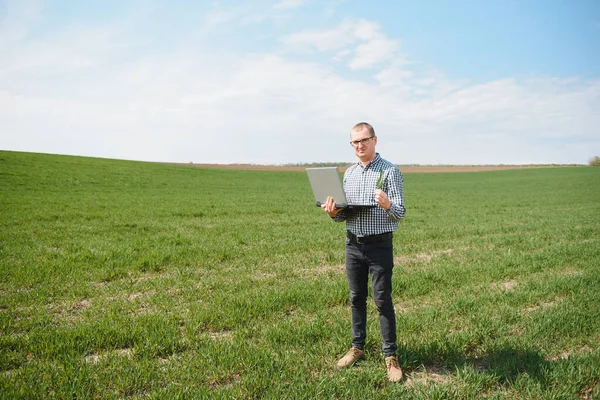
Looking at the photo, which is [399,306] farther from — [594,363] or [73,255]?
[73,255]

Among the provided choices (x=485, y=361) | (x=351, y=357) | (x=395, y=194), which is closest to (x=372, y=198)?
(x=395, y=194)

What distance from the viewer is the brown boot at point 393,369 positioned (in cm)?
421

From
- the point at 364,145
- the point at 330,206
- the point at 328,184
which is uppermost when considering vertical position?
the point at 364,145

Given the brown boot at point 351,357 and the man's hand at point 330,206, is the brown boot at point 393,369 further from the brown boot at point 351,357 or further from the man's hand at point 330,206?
the man's hand at point 330,206

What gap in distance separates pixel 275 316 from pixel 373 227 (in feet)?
8.38

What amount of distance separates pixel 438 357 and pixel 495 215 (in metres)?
17.7

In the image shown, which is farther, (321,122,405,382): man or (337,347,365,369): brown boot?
(337,347,365,369): brown boot

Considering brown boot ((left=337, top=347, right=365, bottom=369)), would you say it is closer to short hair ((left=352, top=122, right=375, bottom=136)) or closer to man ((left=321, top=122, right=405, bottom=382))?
man ((left=321, top=122, right=405, bottom=382))

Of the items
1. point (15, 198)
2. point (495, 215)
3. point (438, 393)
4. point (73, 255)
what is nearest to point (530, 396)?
point (438, 393)

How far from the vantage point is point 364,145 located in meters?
4.31

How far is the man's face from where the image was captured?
14.1 feet

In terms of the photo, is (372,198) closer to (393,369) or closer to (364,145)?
(364,145)

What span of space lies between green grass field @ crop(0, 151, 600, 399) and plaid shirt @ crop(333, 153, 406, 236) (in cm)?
157

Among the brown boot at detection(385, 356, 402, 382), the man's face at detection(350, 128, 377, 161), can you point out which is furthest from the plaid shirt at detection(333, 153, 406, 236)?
the brown boot at detection(385, 356, 402, 382)
